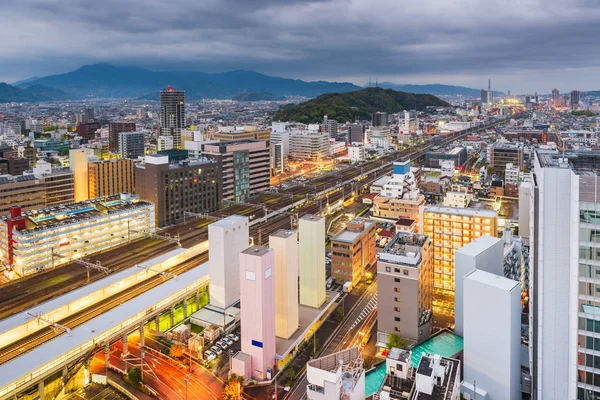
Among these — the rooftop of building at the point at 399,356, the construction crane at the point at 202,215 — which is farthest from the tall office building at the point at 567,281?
the construction crane at the point at 202,215

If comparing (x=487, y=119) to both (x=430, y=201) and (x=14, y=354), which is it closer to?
(x=430, y=201)

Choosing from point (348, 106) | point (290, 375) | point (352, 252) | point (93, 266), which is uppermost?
point (348, 106)

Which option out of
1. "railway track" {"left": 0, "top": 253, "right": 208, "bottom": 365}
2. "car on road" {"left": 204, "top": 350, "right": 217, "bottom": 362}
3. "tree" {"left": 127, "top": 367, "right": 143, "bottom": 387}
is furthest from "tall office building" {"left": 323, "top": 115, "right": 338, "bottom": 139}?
"tree" {"left": 127, "top": 367, "right": 143, "bottom": 387}

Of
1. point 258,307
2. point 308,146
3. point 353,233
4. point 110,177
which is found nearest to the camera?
point 258,307

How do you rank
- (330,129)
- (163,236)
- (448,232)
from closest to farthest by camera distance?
(448,232) → (163,236) → (330,129)

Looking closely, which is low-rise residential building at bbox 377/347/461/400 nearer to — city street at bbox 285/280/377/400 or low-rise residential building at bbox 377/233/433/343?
city street at bbox 285/280/377/400

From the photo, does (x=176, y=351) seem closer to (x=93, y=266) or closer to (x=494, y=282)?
(x=93, y=266)

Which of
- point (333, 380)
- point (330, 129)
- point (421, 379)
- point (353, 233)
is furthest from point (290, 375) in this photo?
point (330, 129)
